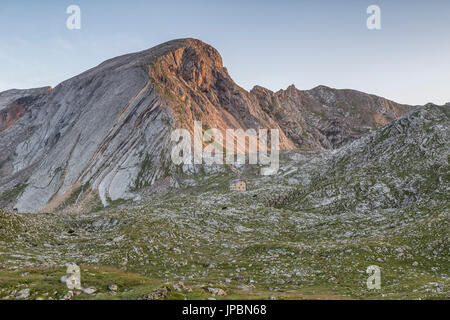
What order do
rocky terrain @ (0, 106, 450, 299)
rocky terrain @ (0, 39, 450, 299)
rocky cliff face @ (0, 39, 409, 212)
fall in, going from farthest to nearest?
1. rocky cliff face @ (0, 39, 409, 212)
2. rocky terrain @ (0, 39, 450, 299)
3. rocky terrain @ (0, 106, 450, 299)

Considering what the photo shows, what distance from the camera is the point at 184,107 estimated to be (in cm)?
18088

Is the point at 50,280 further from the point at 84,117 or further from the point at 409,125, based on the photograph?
the point at 84,117

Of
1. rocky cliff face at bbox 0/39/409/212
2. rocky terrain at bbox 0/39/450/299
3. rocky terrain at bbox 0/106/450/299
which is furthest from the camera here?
rocky cliff face at bbox 0/39/409/212

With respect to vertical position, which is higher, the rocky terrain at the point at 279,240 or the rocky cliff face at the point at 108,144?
the rocky cliff face at the point at 108,144

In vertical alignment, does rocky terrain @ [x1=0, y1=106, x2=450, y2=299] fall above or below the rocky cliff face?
below

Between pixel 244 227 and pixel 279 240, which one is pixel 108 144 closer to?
pixel 244 227

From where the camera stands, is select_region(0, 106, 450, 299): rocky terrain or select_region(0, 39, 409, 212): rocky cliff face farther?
select_region(0, 39, 409, 212): rocky cliff face

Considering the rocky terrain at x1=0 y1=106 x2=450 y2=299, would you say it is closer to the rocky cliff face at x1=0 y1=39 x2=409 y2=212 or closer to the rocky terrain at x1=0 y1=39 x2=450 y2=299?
the rocky terrain at x1=0 y1=39 x2=450 y2=299

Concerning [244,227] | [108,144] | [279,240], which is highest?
[108,144]

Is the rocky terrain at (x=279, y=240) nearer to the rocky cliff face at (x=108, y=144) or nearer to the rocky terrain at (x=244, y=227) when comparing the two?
the rocky terrain at (x=244, y=227)

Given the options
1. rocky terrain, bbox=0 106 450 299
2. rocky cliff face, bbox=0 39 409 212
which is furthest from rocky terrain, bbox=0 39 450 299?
rocky cliff face, bbox=0 39 409 212

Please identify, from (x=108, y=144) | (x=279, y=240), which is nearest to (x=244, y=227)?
(x=279, y=240)

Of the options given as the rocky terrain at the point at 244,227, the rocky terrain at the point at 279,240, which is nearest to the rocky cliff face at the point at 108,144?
the rocky terrain at the point at 244,227

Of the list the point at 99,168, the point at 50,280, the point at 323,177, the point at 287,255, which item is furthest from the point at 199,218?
the point at 99,168
